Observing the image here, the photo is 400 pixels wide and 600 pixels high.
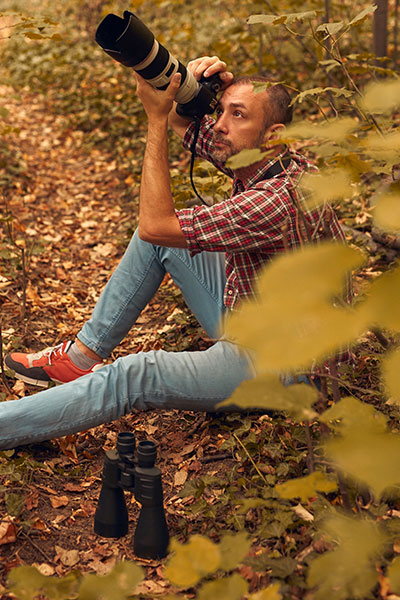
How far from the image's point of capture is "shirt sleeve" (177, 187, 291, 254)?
2.02 metres

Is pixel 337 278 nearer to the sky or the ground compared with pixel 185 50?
nearer to the ground

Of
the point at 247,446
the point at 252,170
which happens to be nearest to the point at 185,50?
the point at 252,170

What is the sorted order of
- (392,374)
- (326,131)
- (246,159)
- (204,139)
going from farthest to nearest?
(204,139) < (246,159) < (326,131) < (392,374)

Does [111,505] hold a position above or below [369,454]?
below

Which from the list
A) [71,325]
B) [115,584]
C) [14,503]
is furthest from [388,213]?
[71,325]

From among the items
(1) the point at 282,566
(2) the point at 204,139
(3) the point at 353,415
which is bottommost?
(1) the point at 282,566

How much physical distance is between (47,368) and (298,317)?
6.26 ft

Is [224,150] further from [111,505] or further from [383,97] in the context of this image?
[111,505]

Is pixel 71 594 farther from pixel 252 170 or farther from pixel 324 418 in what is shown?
pixel 252 170

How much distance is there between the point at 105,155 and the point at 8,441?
13.3 ft

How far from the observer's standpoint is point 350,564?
1.13m

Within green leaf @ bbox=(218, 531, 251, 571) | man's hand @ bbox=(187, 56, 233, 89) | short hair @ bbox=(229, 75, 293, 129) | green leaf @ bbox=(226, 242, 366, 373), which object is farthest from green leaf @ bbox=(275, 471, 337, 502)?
man's hand @ bbox=(187, 56, 233, 89)

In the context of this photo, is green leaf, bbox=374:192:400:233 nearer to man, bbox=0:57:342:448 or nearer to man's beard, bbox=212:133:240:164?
man, bbox=0:57:342:448

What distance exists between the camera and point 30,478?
2100 mm
